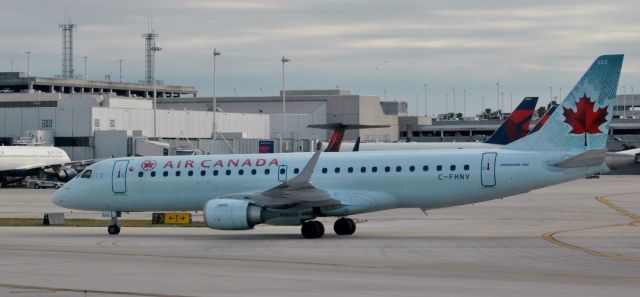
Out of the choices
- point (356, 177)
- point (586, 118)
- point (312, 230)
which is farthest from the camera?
point (356, 177)

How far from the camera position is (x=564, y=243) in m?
33.6

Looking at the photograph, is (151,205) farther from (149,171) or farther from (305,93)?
(305,93)

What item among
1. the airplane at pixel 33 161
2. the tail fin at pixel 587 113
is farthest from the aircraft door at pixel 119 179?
the airplane at pixel 33 161

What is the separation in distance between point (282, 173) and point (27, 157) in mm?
56252

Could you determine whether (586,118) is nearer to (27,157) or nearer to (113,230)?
(113,230)

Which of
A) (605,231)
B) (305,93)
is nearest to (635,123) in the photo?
Result: (305,93)

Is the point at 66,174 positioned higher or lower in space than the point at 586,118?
lower

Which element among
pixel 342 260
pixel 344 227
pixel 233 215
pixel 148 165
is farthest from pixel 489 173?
pixel 148 165

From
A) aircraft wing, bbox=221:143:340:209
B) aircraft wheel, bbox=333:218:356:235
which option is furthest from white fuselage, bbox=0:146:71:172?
aircraft wing, bbox=221:143:340:209

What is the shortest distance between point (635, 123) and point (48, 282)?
139 m

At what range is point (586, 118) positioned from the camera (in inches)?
1407

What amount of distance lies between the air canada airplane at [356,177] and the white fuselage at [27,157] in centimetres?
5071

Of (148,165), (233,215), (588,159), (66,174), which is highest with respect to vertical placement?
(588,159)

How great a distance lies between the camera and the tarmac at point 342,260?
22828 millimetres
